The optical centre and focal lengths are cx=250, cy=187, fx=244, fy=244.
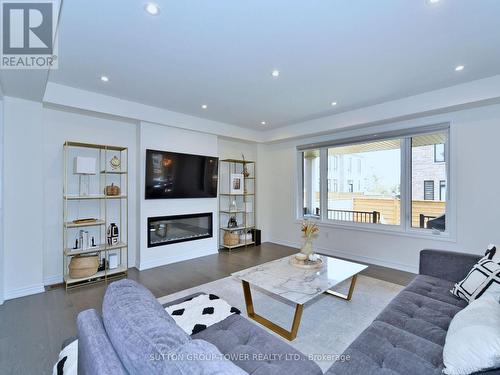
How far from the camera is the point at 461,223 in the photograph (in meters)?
3.65

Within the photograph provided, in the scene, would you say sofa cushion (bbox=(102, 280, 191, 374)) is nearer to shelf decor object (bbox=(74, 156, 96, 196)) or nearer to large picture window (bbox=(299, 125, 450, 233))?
shelf decor object (bbox=(74, 156, 96, 196))

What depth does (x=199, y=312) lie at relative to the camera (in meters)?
1.91

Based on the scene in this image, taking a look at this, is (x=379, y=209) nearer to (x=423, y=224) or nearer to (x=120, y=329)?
(x=423, y=224)

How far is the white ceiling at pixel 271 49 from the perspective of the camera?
1.93 metres

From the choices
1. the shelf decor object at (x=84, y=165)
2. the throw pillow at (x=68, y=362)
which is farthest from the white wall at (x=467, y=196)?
the shelf decor object at (x=84, y=165)

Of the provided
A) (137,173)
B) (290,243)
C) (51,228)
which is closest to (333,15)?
(137,173)

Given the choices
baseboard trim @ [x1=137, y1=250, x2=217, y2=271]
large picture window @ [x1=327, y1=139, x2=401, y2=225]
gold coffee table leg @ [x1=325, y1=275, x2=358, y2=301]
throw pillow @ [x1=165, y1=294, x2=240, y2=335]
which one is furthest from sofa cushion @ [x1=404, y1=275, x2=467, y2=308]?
baseboard trim @ [x1=137, y1=250, x2=217, y2=271]

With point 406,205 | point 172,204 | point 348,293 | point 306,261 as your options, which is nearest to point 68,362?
point 306,261

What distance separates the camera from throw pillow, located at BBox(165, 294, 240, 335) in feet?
5.71

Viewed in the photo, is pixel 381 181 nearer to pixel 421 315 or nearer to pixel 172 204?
pixel 421 315

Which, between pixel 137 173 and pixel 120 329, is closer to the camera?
pixel 120 329

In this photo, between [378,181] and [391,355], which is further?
[378,181]

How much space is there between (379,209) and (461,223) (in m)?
1.21

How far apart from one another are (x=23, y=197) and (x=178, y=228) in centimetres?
232
